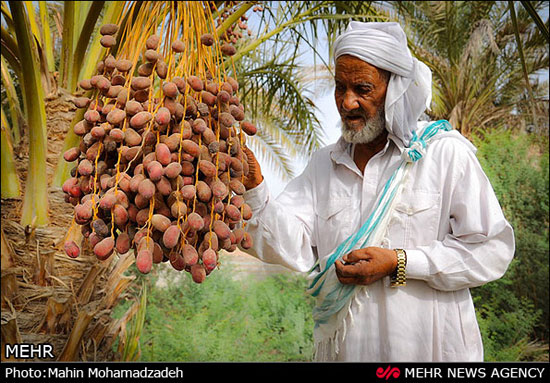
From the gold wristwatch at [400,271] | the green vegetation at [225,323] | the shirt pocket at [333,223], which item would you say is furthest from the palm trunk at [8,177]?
the green vegetation at [225,323]

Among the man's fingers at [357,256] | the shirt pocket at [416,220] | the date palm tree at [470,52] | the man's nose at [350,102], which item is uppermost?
the date palm tree at [470,52]

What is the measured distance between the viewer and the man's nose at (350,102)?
131cm

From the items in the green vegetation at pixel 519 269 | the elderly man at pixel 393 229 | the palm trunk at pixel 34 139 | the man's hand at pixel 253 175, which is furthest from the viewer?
the green vegetation at pixel 519 269

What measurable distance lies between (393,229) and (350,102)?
1.14 feet

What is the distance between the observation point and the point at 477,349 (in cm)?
128

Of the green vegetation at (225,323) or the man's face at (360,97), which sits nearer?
the man's face at (360,97)

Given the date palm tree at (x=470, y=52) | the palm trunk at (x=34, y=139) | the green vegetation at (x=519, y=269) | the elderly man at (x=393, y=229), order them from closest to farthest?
1. the elderly man at (x=393, y=229)
2. the palm trunk at (x=34, y=139)
3. the green vegetation at (x=519, y=269)
4. the date palm tree at (x=470, y=52)

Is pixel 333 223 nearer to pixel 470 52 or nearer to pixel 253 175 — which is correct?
pixel 253 175

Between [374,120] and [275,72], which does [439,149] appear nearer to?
[374,120]

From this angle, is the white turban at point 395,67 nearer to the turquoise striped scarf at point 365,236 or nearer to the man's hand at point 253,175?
the turquoise striped scarf at point 365,236

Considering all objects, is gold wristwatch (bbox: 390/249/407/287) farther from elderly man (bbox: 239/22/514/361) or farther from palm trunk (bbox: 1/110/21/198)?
palm trunk (bbox: 1/110/21/198)

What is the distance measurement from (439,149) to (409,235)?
24 cm

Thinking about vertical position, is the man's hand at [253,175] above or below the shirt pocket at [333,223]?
above
